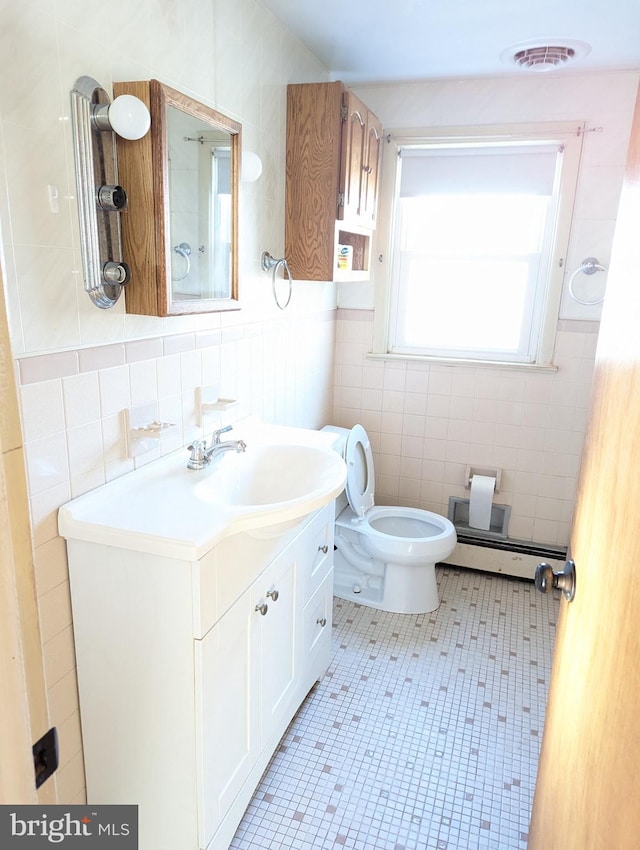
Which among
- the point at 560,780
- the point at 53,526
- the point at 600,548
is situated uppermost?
the point at 600,548

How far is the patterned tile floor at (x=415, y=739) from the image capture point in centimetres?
164

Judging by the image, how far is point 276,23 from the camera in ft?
6.90

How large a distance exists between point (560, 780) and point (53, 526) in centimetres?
113

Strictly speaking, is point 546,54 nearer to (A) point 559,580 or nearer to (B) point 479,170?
(B) point 479,170

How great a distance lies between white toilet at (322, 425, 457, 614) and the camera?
2.63 metres

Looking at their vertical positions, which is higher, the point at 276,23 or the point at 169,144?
the point at 276,23

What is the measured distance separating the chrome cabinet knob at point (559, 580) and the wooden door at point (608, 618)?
3cm

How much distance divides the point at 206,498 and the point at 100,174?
818 millimetres

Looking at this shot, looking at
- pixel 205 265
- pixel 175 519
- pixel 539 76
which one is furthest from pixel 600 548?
pixel 539 76

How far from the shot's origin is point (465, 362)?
300 centimetres

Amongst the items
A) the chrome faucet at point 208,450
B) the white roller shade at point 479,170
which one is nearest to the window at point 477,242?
the white roller shade at point 479,170

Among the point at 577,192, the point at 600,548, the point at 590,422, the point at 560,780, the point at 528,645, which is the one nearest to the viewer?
the point at 600,548

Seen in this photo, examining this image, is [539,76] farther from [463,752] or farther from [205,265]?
[463,752]

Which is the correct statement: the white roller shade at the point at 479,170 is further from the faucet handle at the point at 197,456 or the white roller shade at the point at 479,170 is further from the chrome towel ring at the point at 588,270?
the faucet handle at the point at 197,456
